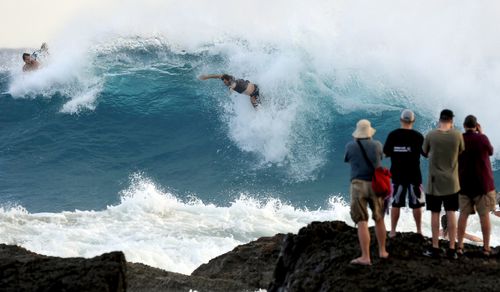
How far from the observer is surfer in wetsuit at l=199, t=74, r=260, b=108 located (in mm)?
20531

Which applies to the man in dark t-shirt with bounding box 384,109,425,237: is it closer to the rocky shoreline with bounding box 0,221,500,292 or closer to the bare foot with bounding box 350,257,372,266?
the rocky shoreline with bounding box 0,221,500,292

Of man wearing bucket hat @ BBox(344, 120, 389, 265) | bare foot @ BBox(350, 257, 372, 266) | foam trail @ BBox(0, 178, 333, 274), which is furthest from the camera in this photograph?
foam trail @ BBox(0, 178, 333, 274)

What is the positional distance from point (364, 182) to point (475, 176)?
3.90ft

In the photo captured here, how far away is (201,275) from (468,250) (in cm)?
388

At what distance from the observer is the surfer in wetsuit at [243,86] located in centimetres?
2053

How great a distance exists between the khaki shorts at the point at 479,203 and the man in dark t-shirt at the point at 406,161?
405 millimetres

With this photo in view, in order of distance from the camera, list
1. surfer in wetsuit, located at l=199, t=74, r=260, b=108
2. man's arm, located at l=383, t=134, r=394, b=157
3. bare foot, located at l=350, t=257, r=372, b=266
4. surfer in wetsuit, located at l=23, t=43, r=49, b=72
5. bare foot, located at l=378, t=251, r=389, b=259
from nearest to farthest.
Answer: bare foot, located at l=350, t=257, r=372, b=266 → bare foot, located at l=378, t=251, r=389, b=259 → man's arm, located at l=383, t=134, r=394, b=157 → surfer in wetsuit, located at l=199, t=74, r=260, b=108 → surfer in wetsuit, located at l=23, t=43, r=49, b=72

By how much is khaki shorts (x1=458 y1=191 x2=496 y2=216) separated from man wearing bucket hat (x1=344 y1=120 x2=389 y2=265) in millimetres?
941

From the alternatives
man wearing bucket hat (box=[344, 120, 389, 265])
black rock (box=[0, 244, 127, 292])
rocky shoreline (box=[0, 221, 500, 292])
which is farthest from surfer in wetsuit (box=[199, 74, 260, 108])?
black rock (box=[0, 244, 127, 292])

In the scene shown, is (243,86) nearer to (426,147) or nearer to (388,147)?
(388,147)

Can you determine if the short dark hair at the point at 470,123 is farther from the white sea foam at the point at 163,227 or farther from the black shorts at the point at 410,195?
the white sea foam at the point at 163,227

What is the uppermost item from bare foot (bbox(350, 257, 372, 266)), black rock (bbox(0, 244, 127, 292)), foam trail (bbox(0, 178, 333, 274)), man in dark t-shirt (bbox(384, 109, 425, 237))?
foam trail (bbox(0, 178, 333, 274))

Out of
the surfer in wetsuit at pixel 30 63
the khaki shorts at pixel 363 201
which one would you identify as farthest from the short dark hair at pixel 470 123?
the surfer in wetsuit at pixel 30 63

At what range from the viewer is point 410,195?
7.72m
